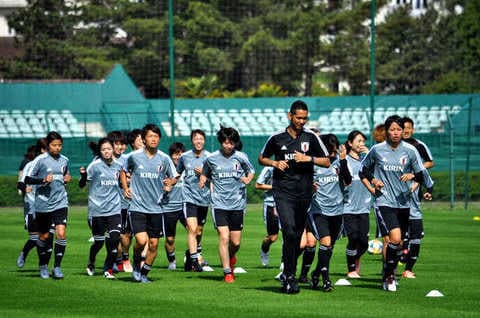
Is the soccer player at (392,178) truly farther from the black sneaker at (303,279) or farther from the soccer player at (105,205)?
the soccer player at (105,205)

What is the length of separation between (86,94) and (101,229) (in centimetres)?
3191

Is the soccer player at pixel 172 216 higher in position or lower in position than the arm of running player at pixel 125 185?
lower

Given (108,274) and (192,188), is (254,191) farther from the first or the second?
(108,274)

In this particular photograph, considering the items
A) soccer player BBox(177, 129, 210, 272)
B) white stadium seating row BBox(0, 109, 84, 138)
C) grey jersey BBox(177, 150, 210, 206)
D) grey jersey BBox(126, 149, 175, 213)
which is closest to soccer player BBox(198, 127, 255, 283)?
grey jersey BBox(126, 149, 175, 213)

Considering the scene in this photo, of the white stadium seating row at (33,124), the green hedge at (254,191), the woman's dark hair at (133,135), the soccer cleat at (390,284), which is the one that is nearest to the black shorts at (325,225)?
the soccer cleat at (390,284)

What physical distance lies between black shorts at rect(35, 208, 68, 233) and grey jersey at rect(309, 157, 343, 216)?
12.4 feet

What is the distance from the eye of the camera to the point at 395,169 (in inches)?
591

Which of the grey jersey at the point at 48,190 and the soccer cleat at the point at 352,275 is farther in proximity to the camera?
the soccer cleat at the point at 352,275

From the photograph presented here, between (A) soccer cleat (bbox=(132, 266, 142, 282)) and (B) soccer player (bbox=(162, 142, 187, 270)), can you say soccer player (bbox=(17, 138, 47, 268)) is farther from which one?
(B) soccer player (bbox=(162, 142, 187, 270))

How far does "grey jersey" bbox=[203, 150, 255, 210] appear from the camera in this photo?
1661cm

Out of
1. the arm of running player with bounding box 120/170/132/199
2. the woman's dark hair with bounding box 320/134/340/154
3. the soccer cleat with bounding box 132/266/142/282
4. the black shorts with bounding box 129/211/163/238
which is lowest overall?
the soccer cleat with bounding box 132/266/142/282

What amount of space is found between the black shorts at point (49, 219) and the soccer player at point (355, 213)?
4203mm

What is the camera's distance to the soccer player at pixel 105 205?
16797mm

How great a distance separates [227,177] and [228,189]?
0.59 feet
